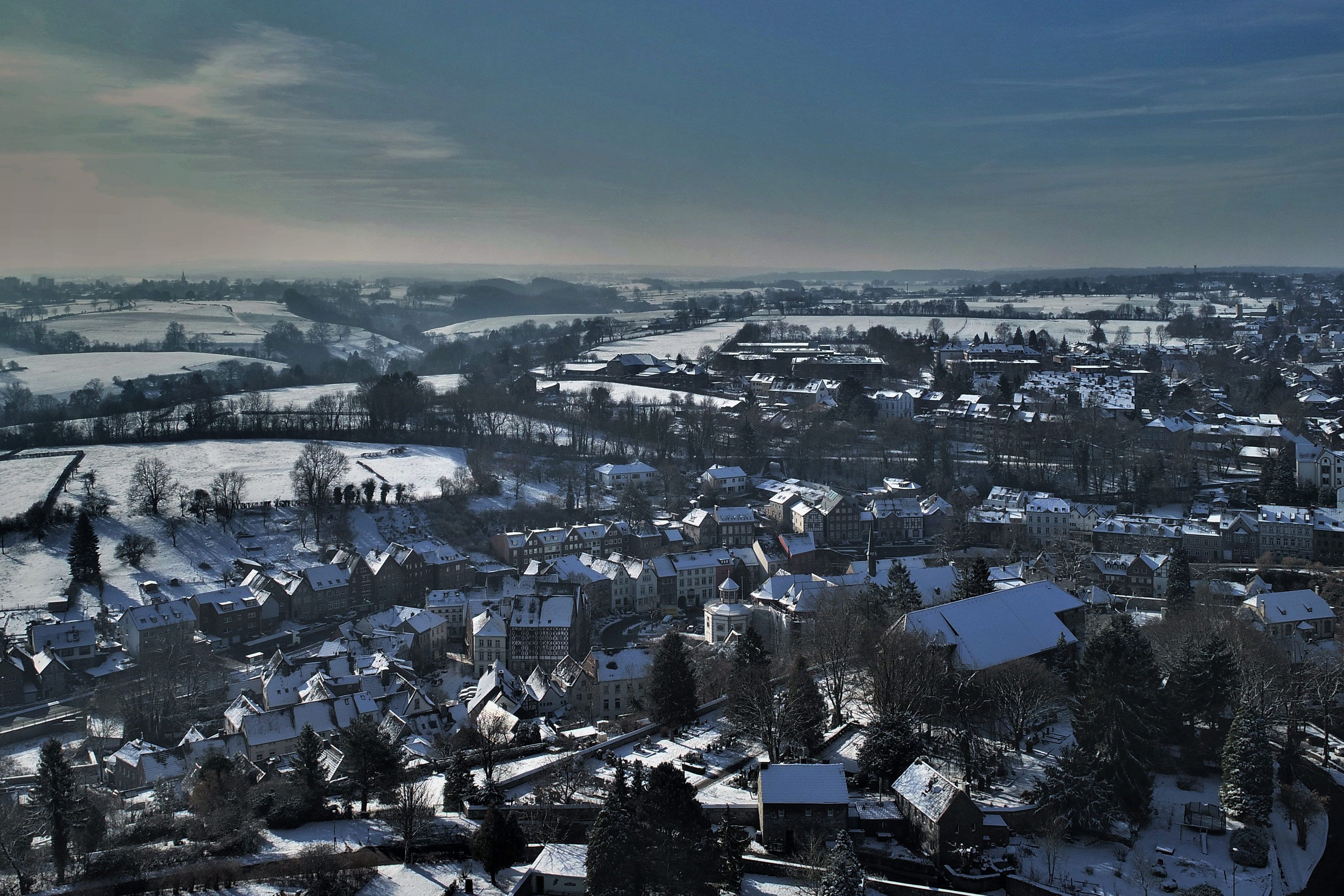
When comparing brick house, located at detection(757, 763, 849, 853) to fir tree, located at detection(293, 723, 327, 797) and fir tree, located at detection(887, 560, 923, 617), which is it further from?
fir tree, located at detection(293, 723, 327, 797)

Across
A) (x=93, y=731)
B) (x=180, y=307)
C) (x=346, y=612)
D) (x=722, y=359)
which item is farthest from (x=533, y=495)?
(x=180, y=307)

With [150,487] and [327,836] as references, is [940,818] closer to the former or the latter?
[327,836]

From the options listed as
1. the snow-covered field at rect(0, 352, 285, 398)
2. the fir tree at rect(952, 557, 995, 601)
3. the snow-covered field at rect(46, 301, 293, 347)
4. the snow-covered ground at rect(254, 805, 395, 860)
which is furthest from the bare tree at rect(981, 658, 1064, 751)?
the snow-covered field at rect(46, 301, 293, 347)

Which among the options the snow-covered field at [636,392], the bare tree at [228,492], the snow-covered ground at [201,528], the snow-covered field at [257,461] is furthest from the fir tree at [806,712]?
the snow-covered field at [636,392]

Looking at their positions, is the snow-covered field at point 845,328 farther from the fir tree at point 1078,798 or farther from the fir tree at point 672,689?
the fir tree at point 1078,798

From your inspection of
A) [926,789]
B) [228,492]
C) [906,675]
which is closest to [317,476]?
[228,492]
